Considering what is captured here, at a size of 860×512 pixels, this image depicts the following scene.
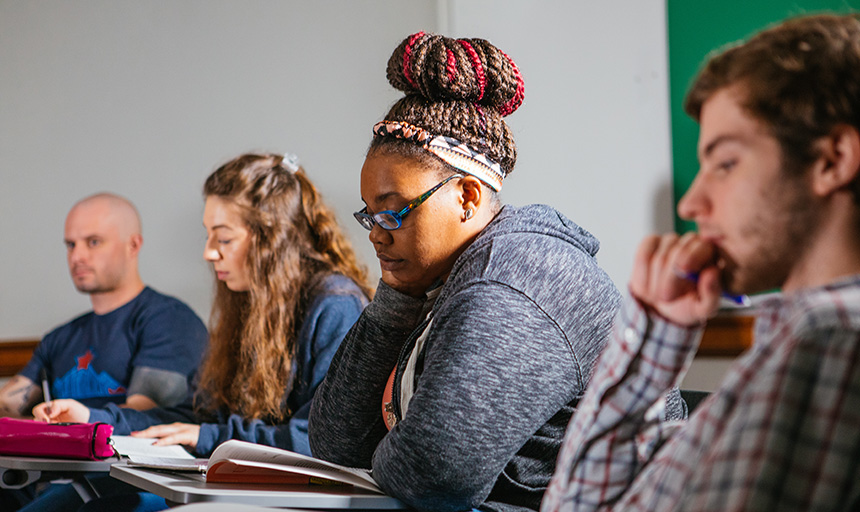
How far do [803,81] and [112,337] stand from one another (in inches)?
98.8

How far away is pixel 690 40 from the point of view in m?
2.14

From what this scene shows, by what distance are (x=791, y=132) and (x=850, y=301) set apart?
155 millimetres

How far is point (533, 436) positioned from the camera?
45.6 inches

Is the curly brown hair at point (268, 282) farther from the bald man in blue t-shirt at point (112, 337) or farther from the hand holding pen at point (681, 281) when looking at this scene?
the hand holding pen at point (681, 281)

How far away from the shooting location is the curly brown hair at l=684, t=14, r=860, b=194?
63cm

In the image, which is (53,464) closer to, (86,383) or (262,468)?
(262,468)

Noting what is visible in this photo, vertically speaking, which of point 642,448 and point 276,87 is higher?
point 276,87

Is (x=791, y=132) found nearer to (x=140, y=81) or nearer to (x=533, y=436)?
(x=533, y=436)

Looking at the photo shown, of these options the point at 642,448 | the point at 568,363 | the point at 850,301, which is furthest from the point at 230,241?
the point at 850,301

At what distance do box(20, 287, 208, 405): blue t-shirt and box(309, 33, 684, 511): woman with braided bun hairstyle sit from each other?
1.19 metres

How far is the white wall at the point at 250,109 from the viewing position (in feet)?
7.19

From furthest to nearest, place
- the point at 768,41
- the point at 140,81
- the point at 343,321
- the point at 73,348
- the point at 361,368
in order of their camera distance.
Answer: the point at 140,81, the point at 73,348, the point at 343,321, the point at 361,368, the point at 768,41

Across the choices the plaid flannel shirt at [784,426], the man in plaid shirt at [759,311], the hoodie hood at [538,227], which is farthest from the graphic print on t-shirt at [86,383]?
the plaid flannel shirt at [784,426]

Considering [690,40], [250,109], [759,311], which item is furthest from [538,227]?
[250,109]
